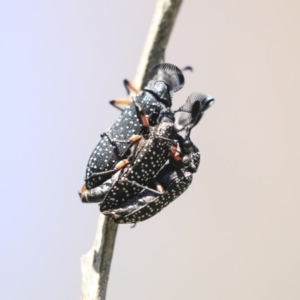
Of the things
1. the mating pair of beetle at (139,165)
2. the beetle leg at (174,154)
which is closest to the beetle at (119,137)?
the mating pair of beetle at (139,165)

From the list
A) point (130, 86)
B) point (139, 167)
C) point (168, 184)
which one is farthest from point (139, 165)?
point (130, 86)

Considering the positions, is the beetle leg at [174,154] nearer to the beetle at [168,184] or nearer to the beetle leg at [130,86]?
the beetle at [168,184]

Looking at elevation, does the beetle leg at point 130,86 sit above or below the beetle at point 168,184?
above

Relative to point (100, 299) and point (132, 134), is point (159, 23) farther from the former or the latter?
point (100, 299)

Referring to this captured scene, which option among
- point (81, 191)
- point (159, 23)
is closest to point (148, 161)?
point (81, 191)

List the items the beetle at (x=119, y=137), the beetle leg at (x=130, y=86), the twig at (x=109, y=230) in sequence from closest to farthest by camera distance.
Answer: the twig at (x=109, y=230) < the beetle at (x=119, y=137) < the beetle leg at (x=130, y=86)

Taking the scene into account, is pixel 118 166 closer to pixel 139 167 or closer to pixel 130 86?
pixel 139 167

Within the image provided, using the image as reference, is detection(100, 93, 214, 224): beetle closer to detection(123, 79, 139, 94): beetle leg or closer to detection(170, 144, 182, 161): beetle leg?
detection(170, 144, 182, 161): beetle leg
